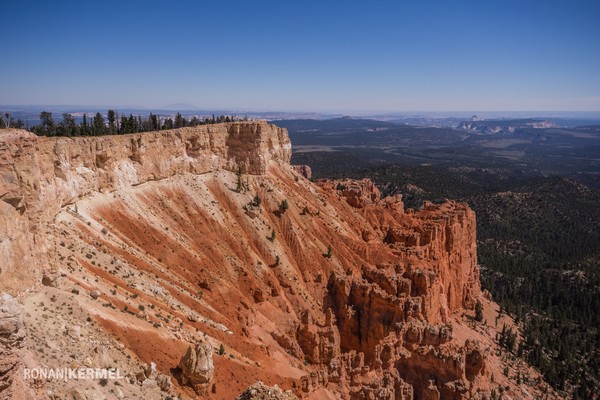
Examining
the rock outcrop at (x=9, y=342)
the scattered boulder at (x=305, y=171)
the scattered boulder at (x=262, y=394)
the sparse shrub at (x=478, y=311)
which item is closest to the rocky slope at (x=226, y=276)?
the rock outcrop at (x=9, y=342)

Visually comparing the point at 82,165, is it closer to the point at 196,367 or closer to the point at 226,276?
the point at 226,276

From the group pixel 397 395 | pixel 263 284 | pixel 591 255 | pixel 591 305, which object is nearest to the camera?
pixel 397 395

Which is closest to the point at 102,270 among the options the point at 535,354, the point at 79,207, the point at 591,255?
the point at 79,207

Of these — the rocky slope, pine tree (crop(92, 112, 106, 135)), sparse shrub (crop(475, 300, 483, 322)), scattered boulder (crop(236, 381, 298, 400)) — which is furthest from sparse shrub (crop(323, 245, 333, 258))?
scattered boulder (crop(236, 381, 298, 400))

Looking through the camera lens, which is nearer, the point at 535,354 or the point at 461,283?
the point at 535,354

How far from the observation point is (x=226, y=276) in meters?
47.3

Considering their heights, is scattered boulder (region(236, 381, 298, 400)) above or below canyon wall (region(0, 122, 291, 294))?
below

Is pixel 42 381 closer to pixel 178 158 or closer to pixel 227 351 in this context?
pixel 227 351

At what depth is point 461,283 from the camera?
64625 mm

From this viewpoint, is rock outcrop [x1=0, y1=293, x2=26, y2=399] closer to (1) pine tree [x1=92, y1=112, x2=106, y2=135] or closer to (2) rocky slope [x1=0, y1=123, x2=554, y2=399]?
(2) rocky slope [x1=0, y1=123, x2=554, y2=399]

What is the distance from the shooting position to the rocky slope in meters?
21.3

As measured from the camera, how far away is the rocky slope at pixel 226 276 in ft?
70.0

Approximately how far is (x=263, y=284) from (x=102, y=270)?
66.6ft

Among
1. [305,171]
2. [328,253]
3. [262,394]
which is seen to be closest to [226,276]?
[328,253]
